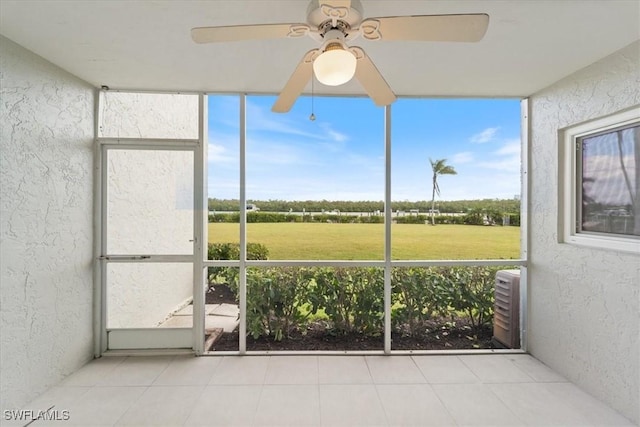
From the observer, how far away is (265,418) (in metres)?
1.94

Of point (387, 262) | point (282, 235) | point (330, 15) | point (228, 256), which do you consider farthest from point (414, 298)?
point (330, 15)

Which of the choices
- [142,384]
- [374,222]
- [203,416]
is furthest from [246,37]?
[142,384]

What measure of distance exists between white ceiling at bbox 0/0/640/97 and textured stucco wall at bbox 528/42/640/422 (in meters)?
0.20

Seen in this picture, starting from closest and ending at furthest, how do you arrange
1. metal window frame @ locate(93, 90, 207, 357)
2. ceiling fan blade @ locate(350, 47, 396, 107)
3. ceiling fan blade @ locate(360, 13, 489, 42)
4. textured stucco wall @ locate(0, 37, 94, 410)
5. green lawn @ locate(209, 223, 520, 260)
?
ceiling fan blade @ locate(360, 13, 489, 42) < ceiling fan blade @ locate(350, 47, 396, 107) < textured stucco wall @ locate(0, 37, 94, 410) < metal window frame @ locate(93, 90, 207, 357) < green lawn @ locate(209, 223, 520, 260)

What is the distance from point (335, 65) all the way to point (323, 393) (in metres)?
2.19

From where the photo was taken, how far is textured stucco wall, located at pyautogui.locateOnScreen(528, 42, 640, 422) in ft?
6.41

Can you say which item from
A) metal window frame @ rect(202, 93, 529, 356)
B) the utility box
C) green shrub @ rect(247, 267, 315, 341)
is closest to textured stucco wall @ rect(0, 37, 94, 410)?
metal window frame @ rect(202, 93, 529, 356)

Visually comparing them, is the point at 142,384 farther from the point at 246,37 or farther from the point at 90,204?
the point at 246,37

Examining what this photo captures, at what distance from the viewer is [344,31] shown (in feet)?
4.13

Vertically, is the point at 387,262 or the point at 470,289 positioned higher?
the point at 387,262

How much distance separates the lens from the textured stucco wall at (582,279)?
1955mm

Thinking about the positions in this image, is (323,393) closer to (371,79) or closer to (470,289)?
(470,289)

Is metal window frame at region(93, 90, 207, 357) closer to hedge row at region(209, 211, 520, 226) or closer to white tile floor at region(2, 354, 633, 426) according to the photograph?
white tile floor at region(2, 354, 633, 426)

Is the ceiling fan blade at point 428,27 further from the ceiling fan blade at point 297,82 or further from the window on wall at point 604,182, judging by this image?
the window on wall at point 604,182
